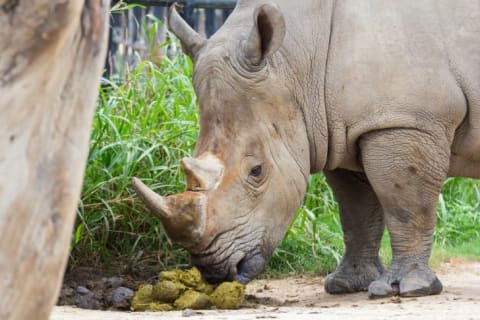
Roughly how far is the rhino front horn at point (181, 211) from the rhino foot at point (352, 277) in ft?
3.82

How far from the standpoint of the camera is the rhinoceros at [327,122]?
583 cm

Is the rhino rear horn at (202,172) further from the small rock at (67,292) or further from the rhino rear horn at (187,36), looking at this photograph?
the small rock at (67,292)

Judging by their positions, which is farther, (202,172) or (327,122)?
(327,122)

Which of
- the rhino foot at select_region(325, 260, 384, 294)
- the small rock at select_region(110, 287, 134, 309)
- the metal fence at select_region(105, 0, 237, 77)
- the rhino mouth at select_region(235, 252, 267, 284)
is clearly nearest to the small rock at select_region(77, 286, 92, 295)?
the small rock at select_region(110, 287, 134, 309)

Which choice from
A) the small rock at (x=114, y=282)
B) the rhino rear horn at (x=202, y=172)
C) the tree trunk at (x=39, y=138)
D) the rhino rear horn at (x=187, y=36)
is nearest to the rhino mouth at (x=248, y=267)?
the rhino rear horn at (x=202, y=172)

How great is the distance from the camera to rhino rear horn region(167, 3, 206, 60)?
6.27 m

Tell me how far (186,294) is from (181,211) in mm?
451

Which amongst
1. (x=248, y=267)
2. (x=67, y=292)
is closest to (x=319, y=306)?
(x=248, y=267)

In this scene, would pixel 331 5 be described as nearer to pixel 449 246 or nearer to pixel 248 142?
pixel 248 142

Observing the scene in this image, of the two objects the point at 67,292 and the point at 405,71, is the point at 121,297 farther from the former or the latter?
the point at 405,71

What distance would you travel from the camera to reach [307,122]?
20.0 ft

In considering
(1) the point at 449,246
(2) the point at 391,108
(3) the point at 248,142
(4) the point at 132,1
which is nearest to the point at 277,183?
(3) the point at 248,142

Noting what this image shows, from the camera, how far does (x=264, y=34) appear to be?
591cm

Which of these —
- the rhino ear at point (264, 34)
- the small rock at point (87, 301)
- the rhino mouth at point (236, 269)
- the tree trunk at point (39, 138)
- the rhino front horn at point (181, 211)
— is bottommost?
the small rock at point (87, 301)
